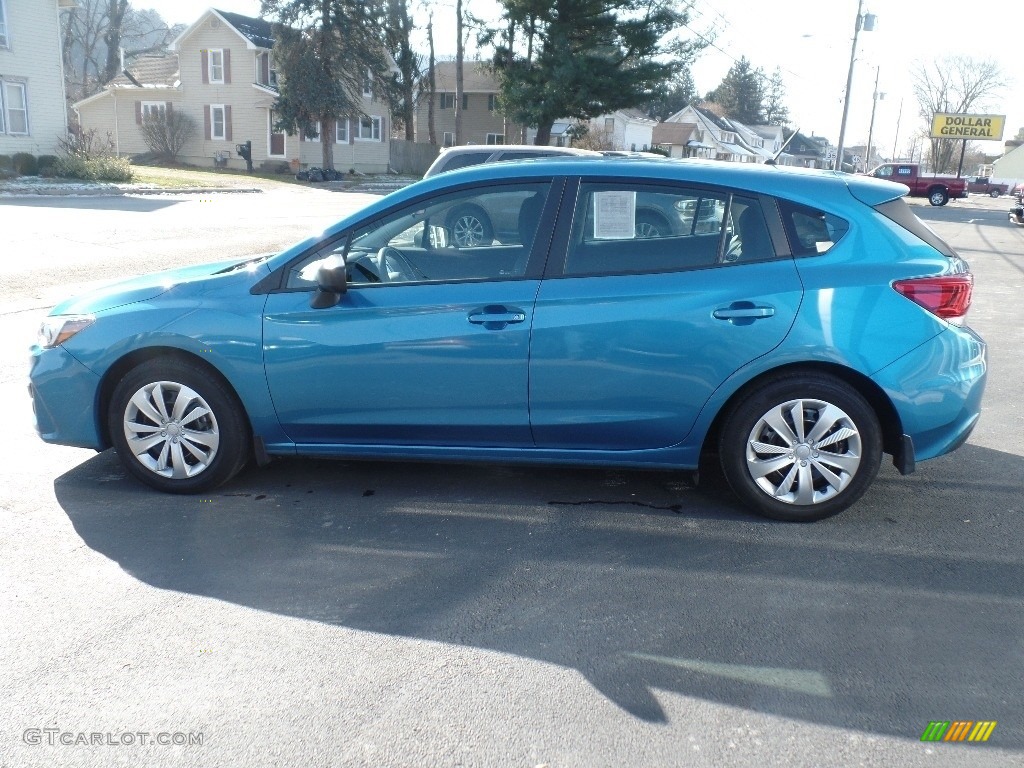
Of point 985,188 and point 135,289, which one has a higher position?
point 985,188

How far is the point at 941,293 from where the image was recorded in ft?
14.4

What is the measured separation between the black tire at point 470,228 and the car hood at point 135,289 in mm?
991

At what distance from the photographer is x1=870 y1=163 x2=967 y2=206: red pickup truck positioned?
151 ft

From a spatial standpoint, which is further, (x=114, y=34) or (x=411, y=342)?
(x=114, y=34)

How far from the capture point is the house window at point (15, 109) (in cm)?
3294

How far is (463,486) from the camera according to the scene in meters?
5.11

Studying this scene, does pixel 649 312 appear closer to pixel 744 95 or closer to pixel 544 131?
pixel 544 131

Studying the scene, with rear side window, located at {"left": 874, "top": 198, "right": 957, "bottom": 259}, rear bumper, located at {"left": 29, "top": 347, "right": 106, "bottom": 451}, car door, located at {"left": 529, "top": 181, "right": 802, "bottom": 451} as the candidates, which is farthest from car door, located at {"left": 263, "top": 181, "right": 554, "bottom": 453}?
rear side window, located at {"left": 874, "top": 198, "right": 957, "bottom": 259}

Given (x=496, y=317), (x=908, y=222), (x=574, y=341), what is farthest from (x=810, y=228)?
(x=496, y=317)

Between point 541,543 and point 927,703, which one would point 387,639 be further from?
point 927,703

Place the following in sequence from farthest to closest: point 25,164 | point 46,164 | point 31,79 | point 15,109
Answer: point 31,79
point 15,109
point 46,164
point 25,164

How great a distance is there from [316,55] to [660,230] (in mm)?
42524

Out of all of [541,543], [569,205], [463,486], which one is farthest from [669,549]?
Answer: [569,205]

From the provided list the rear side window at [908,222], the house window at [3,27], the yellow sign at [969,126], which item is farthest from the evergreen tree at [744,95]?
the rear side window at [908,222]
